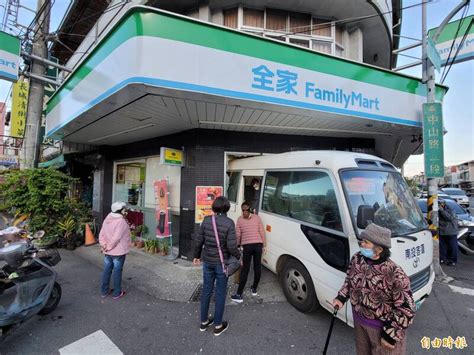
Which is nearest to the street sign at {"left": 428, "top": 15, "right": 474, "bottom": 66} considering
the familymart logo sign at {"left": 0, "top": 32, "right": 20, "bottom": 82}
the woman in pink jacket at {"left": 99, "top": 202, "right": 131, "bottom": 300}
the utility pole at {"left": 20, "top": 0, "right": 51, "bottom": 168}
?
the woman in pink jacket at {"left": 99, "top": 202, "right": 131, "bottom": 300}

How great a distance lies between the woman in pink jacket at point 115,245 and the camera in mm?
3824

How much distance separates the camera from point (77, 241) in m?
6.96

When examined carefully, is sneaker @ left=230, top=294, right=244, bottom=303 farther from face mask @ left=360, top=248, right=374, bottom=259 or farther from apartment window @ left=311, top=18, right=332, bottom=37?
apartment window @ left=311, top=18, right=332, bottom=37

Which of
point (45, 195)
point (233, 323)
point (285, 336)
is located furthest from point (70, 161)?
point (285, 336)

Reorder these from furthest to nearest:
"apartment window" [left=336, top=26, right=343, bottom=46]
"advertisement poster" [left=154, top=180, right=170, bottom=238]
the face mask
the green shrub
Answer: "apartment window" [left=336, top=26, right=343, bottom=46] → the green shrub → "advertisement poster" [left=154, top=180, right=170, bottom=238] → the face mask

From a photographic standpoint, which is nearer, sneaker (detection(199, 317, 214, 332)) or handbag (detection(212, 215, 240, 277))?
handbag (detection(212, 215, 240, 277))

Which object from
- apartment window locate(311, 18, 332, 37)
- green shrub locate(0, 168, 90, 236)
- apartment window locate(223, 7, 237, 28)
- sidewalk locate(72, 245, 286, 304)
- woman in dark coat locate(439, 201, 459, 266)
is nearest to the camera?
sidewalk locate(72, 245, 286, 304)

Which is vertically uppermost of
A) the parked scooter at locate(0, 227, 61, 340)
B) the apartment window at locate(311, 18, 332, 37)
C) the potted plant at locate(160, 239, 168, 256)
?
the apartment window at locate(311, 18, 332, 37)

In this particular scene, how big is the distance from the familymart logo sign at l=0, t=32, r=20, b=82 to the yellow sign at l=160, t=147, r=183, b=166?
15.7 feet

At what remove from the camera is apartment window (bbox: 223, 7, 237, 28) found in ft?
20.7

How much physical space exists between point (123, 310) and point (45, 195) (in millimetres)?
4870

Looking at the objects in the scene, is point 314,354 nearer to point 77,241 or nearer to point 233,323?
point 233,323

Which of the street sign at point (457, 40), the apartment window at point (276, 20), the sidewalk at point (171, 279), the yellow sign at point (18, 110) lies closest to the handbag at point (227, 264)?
the sidewalk at point (171, 279)

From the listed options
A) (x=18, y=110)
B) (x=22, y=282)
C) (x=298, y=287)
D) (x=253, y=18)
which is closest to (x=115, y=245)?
(x=22, y=282)
